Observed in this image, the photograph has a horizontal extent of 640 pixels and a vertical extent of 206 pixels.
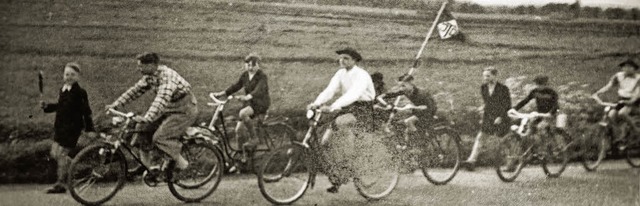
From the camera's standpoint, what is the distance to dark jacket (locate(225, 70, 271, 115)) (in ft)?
16.2

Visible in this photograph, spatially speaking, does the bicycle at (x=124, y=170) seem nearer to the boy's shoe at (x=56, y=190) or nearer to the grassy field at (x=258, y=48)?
the boy's shoe at (x=56, y=190)

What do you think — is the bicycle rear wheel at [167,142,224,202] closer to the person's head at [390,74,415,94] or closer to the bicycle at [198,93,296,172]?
the bicycle at [198,93,296,172]

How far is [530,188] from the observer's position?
577cm

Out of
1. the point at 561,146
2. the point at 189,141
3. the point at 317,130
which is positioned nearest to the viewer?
the point at 189,141

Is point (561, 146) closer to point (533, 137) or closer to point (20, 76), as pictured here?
point (533, 137)

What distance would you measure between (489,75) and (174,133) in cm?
248

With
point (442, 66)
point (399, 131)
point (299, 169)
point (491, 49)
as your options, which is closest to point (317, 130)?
point (299, 169)

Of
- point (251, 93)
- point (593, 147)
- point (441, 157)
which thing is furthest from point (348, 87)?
point (593, 147)

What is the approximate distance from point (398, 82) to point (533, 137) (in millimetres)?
1291

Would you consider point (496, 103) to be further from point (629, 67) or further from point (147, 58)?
point (147, 58)

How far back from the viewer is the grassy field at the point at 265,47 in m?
A: 4.45

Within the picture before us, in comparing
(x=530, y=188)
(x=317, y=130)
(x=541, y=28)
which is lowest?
A: (x=530, y=188)

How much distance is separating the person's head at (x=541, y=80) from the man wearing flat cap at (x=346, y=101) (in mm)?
1429

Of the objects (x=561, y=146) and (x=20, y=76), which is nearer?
(x=20, y=76)
